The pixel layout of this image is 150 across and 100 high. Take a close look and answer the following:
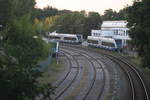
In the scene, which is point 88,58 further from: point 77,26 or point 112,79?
point 77,26

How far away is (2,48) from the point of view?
1083 cm

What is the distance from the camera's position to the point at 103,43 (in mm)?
70688

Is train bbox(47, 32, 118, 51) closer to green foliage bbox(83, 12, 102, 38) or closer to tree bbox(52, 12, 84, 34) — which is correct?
tree bbox(52, 12, 84, 34)

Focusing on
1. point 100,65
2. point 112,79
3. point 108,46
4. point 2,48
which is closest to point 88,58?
point 100,65

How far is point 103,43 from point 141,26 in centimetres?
4523

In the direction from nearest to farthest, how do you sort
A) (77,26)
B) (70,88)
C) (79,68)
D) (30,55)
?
(30,55), (70,88), (79,68), (77,26)

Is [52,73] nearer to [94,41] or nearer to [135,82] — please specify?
[135,82]

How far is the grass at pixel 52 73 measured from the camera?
34.8 metres

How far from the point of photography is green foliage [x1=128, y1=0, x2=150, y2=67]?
24702 mm

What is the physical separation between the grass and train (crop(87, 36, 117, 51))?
20.0 m

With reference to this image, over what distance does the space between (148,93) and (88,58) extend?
96.4ft

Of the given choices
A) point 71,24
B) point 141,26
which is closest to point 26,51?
point 141,26

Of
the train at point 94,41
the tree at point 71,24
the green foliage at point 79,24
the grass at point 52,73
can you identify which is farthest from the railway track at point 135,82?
the tree at point 71,24

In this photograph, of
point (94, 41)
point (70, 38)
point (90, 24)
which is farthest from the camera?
point (90, 24)
